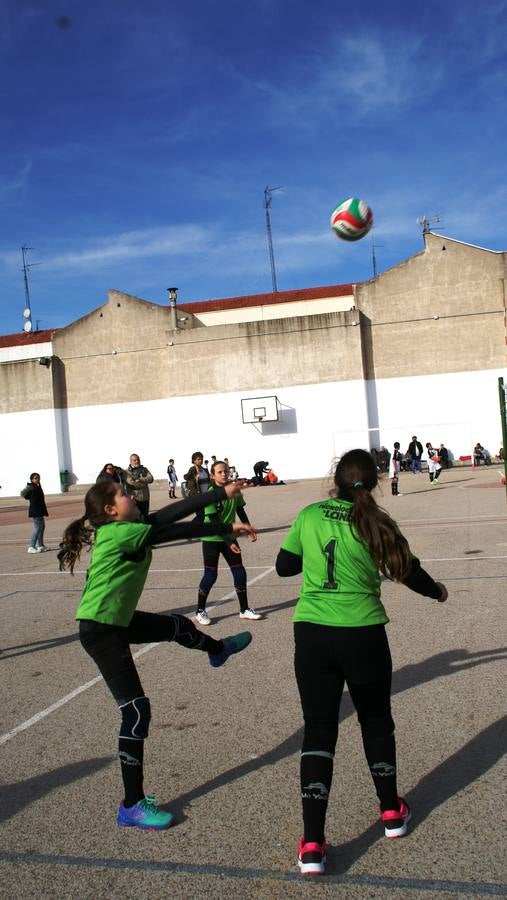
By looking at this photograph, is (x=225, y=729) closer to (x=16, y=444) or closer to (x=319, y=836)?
(x=319, y=836)

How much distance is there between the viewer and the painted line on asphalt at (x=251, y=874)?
306 centimetres

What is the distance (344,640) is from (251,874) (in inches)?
41.2

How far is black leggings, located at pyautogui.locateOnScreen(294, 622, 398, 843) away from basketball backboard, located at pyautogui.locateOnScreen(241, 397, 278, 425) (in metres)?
36.0

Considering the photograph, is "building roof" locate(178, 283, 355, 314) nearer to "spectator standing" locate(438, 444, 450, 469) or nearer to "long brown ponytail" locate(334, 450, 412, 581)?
Result: "spectator standing" locate(438, 444, 450, 469)

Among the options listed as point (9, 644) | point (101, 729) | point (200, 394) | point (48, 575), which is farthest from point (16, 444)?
point (101, 729)

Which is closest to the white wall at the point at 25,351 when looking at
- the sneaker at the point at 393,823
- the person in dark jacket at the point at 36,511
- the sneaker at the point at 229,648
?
the person in dark jacket at the point at 36,511

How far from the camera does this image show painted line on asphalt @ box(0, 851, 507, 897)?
10.0 feet

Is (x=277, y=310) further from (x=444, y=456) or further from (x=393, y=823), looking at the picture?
(x=393, y=823)

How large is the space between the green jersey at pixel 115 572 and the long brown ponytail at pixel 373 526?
3.37 ft

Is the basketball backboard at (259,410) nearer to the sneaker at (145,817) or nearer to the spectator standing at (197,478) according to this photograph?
the spectator standing at (197,478)

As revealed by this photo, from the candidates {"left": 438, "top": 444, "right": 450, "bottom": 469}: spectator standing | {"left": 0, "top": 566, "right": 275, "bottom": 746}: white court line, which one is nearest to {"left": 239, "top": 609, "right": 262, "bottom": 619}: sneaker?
{"left": 0, "top": 566, "right": 275, "bottom": 746}: white court line

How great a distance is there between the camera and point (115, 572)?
12.8ft

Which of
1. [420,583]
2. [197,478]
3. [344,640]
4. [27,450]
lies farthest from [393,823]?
[27,450]

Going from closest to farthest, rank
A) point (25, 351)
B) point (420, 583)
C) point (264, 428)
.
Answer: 1. point (420, 583)
2. point (264, 428)
3. point (25, 351)
